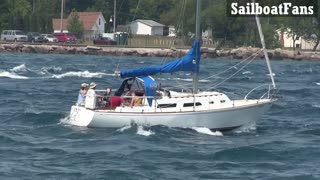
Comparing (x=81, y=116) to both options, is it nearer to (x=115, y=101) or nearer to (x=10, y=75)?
(x=115, y=101)

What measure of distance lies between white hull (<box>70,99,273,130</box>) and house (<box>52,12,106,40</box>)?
114468 millimetres

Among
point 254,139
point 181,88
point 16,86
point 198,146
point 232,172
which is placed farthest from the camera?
point 16,86

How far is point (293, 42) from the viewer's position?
14850cm

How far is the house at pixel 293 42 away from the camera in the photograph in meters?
147

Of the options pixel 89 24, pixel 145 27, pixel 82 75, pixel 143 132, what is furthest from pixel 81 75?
pixel 145 27

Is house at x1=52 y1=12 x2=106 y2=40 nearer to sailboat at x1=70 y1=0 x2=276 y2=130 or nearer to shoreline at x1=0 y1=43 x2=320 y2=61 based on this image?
shoreline at x1=0 y1=43 x2=320 y2=61

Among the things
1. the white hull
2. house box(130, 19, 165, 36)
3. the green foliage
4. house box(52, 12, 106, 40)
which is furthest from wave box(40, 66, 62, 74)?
house box(130, 19, 165, 36)

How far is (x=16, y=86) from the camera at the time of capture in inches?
2357

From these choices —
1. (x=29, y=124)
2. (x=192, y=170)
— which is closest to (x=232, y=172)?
(x=192, y=170)

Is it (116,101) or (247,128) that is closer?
(116,101)

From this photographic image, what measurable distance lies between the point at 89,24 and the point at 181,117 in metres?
118

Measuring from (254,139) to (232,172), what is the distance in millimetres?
6859

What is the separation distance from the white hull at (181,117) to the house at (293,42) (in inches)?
4305

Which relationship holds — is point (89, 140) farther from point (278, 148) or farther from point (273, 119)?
point (273, 119)
